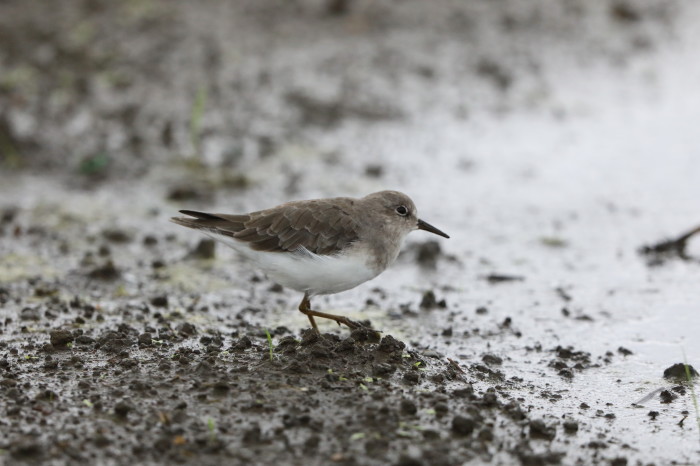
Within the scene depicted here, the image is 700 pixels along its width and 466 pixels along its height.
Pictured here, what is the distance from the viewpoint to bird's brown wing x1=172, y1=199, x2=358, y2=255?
6355 millimetres

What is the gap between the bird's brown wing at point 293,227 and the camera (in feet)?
20.9

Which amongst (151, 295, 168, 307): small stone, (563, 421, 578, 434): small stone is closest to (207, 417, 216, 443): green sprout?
(563, 421, 578, 434): small stone

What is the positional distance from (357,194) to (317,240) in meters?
3.53

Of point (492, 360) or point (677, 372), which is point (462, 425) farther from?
point (677, 372)

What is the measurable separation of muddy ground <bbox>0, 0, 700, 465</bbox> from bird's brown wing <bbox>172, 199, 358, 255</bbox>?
26.7 inches

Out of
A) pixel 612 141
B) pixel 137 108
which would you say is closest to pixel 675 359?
pixel 612 141

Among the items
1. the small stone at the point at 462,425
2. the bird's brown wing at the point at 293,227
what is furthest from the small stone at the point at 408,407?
the bird's brown wing at the point at 293,227

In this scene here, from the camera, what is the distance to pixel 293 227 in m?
6.43

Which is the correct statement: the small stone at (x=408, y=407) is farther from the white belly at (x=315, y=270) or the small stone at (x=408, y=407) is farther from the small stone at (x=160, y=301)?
the small stone at (x=160, y=301)

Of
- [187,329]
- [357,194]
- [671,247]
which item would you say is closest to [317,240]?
[187,329]

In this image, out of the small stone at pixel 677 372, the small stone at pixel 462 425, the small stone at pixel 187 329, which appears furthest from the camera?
the small stone at pixel 187 329

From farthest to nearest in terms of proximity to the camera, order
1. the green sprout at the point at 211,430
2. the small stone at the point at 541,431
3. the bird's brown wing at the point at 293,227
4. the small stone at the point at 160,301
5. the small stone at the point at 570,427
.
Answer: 1. the small stone at the point at 160,301
2. the bird's brown wing at the point at 293,227
3. the small stone at the point at 570,427
4. the small stone at the point at 541,431
5. the green sprout at the point at 211,430

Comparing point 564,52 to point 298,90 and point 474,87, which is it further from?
point 298,90

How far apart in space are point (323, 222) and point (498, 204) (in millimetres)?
3843
